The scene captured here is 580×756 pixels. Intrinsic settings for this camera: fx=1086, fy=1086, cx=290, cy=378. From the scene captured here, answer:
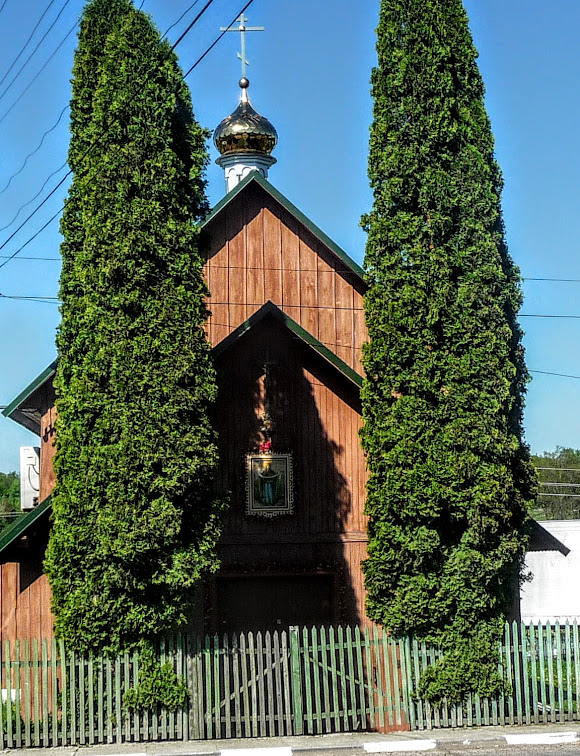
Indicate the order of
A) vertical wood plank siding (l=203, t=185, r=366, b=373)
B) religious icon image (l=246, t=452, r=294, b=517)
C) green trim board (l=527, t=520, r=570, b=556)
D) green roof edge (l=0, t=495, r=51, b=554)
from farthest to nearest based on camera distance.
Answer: vertical wood plank siding (l=203, t=185, r=366, b=373)
green trim board (l=527, t=520, r=570, b=556)
religious icon image (l=246, t=452, r=294, b=517)
green roof edge (l=0, t=495, r=51, b=554)

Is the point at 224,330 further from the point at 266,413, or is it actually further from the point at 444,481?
the point at 444,481

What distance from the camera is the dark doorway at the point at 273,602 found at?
15.5m

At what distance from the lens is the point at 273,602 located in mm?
15641

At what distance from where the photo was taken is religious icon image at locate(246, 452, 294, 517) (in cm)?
1536

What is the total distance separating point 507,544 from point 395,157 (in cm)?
499

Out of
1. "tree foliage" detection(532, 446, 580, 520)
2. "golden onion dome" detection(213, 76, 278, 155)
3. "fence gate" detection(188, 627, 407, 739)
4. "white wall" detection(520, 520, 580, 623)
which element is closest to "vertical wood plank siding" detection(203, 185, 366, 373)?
"fence gate" detection(188, 627, 407, 739)

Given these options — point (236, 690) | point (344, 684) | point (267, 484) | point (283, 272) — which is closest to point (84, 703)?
point (236, 690)

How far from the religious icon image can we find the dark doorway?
1013 millimetres

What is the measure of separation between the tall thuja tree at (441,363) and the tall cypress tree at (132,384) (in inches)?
88.1

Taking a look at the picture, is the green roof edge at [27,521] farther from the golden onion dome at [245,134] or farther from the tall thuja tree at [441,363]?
the golden onion dome at [245,134]

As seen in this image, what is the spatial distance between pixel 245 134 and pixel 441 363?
40.9 ft

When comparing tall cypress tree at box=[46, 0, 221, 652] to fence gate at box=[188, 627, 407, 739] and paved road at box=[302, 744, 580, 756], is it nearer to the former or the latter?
fence gate at box=[188, 627, 407, 739]

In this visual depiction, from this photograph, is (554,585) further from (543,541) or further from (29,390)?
(29,390)

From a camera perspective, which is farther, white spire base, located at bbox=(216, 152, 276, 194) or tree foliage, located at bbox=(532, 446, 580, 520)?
tree foliage, located at bbox=(532, 446, 580, 520)
